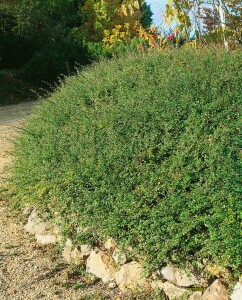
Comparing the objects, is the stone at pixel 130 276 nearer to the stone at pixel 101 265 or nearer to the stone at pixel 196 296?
the stone at pixel 101 265

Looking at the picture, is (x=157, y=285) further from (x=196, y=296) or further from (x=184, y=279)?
(x=196, y=296)

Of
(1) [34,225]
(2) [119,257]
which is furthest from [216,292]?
(1) [34,225]

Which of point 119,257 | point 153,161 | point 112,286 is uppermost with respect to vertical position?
point 153,161

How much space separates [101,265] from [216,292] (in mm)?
1288

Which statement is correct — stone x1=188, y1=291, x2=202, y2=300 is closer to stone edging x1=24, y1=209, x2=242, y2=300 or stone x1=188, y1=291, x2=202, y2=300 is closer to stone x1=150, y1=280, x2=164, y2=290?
stone edging x1=24, y1=209, x2=242, y2=300

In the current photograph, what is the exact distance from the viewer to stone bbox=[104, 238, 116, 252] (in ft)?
16.5

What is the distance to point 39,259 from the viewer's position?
554 centimetres

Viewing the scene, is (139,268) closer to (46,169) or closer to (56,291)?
(56,291)

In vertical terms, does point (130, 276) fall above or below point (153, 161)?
below

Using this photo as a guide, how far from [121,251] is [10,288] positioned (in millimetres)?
1069

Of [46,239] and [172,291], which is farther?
[46,239]

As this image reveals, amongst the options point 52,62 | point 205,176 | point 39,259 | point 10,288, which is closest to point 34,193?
point 39,259

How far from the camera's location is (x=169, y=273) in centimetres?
449

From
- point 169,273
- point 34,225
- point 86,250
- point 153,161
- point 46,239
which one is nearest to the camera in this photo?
point 169,273
